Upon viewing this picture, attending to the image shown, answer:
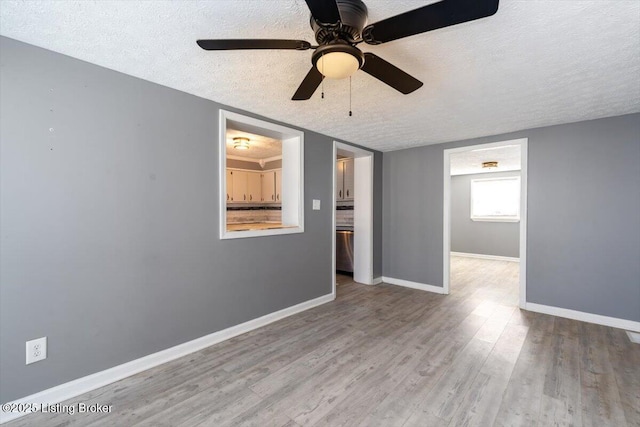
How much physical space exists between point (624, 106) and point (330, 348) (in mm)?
3692

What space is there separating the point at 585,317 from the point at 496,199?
444cm

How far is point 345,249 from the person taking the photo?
5.12 meters

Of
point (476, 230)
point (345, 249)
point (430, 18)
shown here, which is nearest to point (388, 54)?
point (430, 18)

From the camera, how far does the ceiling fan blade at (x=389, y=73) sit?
4.87 ft

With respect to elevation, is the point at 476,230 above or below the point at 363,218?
below

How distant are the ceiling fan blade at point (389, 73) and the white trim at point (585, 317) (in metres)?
3.35

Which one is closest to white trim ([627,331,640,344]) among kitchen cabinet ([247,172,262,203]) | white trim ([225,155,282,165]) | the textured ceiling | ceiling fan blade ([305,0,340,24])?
the textured ceiling

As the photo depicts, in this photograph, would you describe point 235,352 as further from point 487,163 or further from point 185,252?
point 487,163

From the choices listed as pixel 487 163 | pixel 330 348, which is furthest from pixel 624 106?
pixel 330 348

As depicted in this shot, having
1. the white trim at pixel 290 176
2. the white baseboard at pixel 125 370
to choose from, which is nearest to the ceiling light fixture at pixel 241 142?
the white trim at pixel 290 176

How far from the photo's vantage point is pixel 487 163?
221 inches

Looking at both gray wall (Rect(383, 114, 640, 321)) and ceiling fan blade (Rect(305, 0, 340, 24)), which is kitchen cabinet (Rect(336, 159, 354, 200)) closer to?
gray wall (Rect(383, 114, 640, 321))

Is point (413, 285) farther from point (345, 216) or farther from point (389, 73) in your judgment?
point (389, 73)

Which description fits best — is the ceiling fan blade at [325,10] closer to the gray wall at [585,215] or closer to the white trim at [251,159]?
the gray wall at [585,215]
